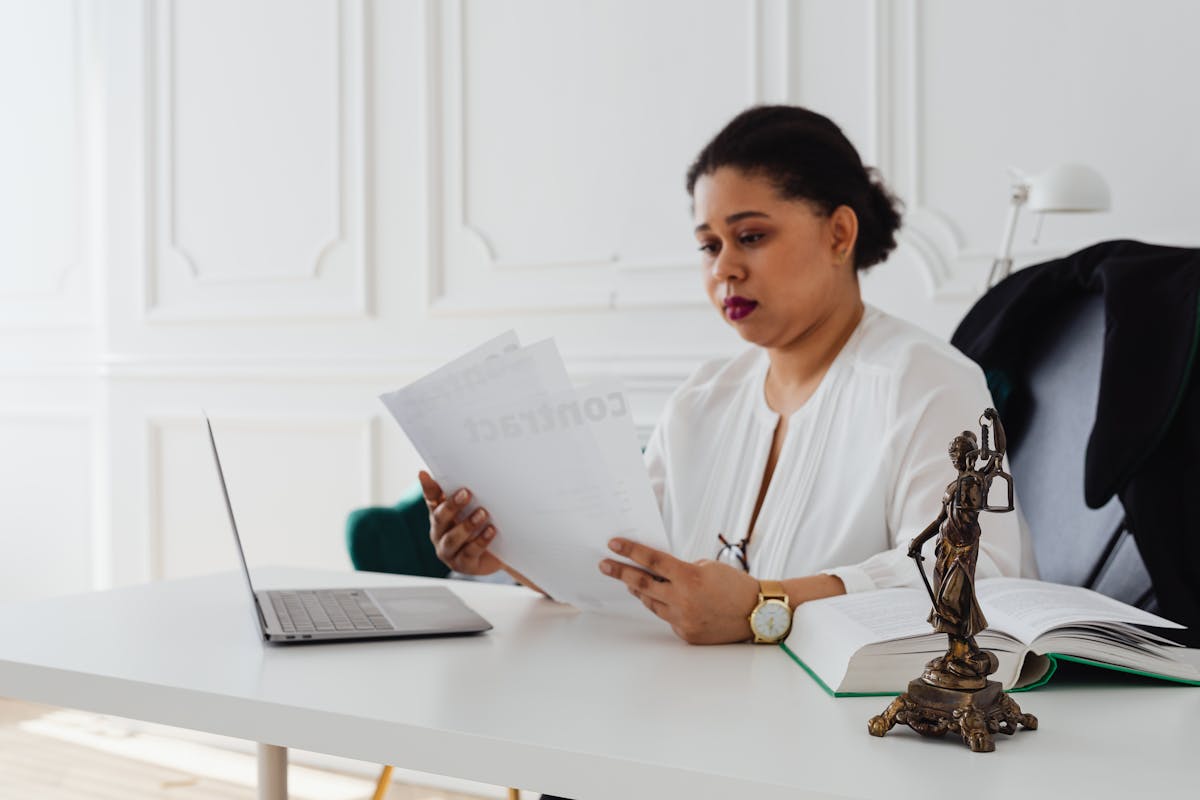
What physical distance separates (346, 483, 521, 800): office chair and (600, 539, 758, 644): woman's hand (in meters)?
1.01

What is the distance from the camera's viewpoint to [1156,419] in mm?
1434

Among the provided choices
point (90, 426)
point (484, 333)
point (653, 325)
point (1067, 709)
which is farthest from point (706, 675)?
point (90, 426)

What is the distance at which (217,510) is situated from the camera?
11.2 ft

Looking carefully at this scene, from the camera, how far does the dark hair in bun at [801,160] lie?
1.54 meters

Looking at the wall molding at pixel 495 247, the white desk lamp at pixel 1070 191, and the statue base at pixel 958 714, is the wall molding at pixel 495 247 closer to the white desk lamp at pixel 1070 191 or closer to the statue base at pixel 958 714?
the white desk lamp at pixel 1070 191

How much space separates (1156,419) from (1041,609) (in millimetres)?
584

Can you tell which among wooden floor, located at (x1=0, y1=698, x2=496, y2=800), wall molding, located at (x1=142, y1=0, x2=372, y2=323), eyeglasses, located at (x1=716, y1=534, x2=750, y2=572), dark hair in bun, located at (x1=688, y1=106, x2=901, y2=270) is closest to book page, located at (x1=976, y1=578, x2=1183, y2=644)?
eyeglasses, located at (x1=716, y1=534, x2=750, y2=572)

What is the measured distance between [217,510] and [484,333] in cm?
106

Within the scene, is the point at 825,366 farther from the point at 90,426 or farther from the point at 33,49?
the point at 33,49

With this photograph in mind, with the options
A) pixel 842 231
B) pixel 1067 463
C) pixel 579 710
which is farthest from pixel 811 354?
pixel 579 710

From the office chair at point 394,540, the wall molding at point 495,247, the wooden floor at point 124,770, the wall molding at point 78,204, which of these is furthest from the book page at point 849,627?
the wall molding at point 78,204

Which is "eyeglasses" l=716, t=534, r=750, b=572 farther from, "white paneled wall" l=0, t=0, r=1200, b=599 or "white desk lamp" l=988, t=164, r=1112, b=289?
"white paneled wall" l=0, t=0, r=1200, b=599

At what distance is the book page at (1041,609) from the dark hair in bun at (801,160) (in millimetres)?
654

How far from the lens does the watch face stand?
1110 mm
